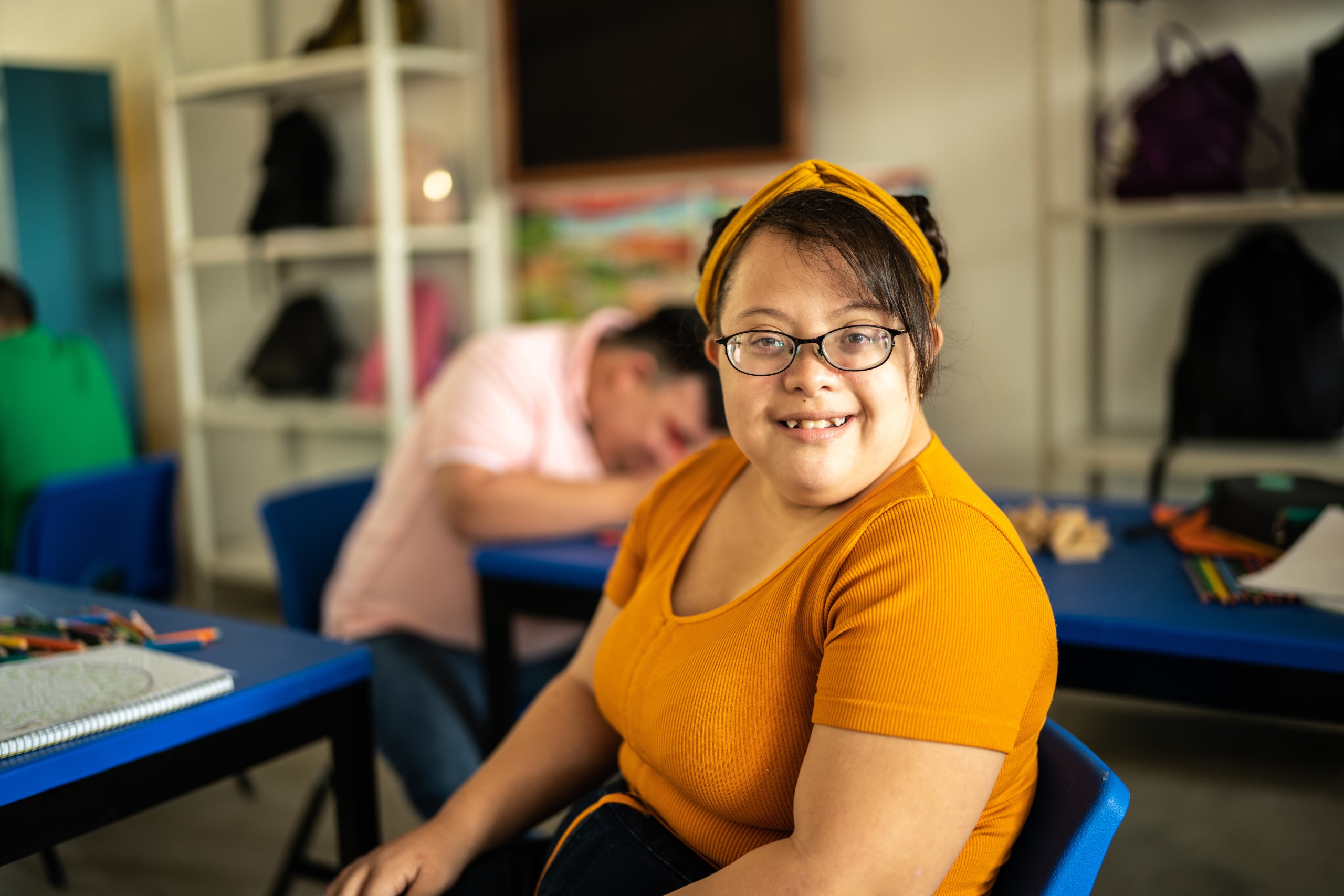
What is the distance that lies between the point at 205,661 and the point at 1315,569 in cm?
130

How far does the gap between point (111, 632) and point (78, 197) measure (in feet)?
12.7

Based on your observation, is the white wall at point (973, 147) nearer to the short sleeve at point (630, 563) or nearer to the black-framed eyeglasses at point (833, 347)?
the short sleeve at point (630, 563)

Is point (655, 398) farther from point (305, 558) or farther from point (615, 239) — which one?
point (615, 239)

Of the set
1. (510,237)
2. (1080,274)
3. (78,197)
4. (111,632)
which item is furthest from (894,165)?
(78,197)

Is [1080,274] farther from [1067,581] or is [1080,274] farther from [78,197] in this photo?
[78,197]

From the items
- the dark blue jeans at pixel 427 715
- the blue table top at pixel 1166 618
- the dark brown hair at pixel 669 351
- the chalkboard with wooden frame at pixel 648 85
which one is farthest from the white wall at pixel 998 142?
the dark blue jeans at pixel 427 715

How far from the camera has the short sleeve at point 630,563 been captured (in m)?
1.19

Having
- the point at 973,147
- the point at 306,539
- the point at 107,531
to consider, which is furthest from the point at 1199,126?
the point at 107,531

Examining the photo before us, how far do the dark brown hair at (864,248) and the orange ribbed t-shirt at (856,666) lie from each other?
0.38 ft

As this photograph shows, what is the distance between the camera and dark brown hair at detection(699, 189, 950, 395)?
36.0 inches

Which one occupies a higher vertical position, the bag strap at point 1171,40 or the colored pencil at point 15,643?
the bag strap at point 1171,40

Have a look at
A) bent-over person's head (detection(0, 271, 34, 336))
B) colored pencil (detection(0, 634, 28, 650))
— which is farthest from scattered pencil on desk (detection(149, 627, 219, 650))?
bent-over person's head (detection(0, 271, 34, 336))

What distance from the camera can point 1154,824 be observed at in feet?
7.82

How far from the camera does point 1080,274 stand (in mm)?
2975
